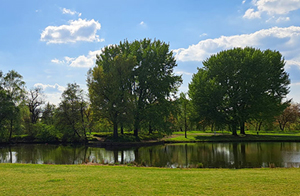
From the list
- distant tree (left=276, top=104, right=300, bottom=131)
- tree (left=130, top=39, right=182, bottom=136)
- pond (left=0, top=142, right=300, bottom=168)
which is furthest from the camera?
distant tree (left=276, top=104, right=300, bottom=131)

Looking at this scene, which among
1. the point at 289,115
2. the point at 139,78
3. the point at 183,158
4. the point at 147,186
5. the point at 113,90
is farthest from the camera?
the point at 289,115

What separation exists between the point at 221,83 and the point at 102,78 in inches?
1142

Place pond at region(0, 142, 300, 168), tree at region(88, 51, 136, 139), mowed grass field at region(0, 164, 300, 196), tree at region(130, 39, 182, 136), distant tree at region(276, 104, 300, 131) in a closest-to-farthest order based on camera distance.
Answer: mowed grass field at region(0, 164, 300, 196) → pond at region(0, 142, 300, 168) → tree at region(88, 51, 136, 139) → tree at region(130, 39, 182, 136) → distant tree at region(276, 104, 300, 131)

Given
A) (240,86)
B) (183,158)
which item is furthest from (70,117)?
(240,86)

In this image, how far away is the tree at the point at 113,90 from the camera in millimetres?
44781

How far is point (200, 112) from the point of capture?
54812 mm

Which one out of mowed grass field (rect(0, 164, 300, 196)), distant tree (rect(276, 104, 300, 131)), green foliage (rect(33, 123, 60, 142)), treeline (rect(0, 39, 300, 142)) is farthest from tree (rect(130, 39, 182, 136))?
distant tree (rect(276, 104, 300, 131))

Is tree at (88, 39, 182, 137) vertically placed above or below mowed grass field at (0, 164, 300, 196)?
above

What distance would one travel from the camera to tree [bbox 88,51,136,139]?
44781mm

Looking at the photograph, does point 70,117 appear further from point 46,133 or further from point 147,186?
point 147,186

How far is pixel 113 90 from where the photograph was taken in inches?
1810

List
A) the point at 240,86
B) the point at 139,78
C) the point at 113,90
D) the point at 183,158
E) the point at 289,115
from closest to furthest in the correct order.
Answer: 1. the point at 183,158
2. the point at 113,90
3. the point at 139,78
4. the point at 240,86
5. the point at 289,115

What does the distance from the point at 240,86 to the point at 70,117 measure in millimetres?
38710

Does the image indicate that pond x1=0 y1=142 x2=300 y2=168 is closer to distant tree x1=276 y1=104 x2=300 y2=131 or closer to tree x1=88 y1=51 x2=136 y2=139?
tree x1=88 y1=51 x2=136 y2=139
